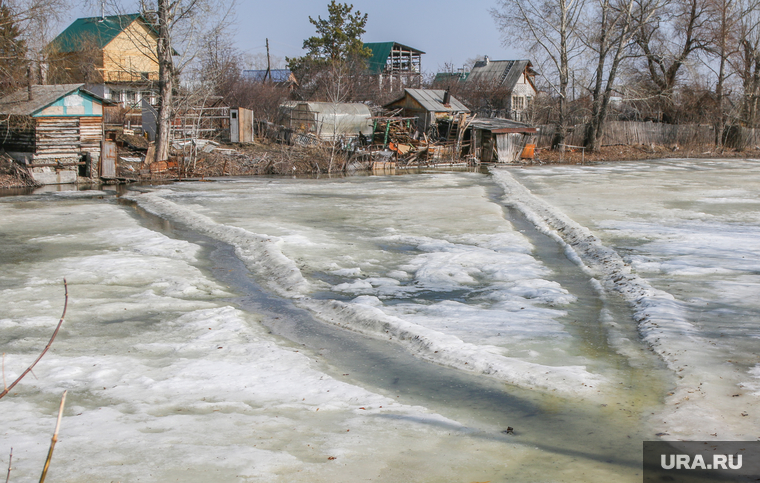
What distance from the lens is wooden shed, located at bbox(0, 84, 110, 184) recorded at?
23.0 meters

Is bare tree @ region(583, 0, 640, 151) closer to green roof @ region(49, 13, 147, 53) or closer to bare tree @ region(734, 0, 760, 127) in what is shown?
bare tree @ region(734, 0, 760, 127)

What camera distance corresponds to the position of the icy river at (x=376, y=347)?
4430 millimetres

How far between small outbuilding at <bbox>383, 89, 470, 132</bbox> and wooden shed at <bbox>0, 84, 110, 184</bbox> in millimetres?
18624

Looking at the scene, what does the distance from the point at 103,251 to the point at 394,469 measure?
29.4ft

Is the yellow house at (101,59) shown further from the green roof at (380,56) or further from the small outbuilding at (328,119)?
the green roof at (380,56)

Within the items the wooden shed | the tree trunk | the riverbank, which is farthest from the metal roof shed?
the wooden shed

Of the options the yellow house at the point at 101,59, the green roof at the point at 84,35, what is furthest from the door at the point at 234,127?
the green roof at the point at 84,35

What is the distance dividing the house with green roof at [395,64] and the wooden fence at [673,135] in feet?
70.5

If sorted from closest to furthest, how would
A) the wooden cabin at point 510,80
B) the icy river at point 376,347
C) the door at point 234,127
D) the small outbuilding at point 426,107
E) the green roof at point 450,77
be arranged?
the icy river at point 376,347
the door at point 234,127
the small outbuilding at point 426,107
the wooden cabin at point 510,80
the green roof at point 450,77

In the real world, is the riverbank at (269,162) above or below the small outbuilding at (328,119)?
below

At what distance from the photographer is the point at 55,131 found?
2381 centimetres

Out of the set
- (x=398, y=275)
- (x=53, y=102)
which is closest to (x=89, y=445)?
(x=398, y=275)

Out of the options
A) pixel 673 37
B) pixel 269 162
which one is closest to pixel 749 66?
pixel 673 37

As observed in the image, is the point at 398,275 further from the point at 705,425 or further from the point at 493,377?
the point at 705,425
